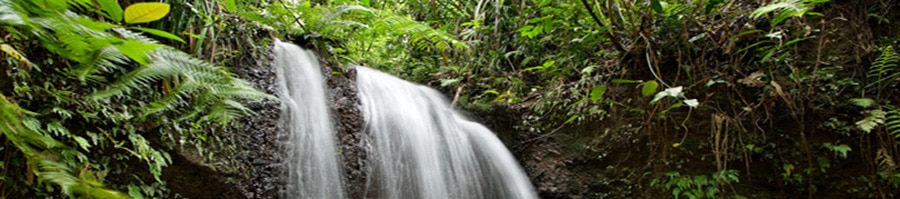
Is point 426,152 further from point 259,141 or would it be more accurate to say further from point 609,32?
point 609,32

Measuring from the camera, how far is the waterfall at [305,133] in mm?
2830

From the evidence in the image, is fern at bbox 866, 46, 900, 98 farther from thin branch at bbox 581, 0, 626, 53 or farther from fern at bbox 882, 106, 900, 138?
thin branch at bbox 581, 0, 626, 53

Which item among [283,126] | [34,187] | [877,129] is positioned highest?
[34,187]

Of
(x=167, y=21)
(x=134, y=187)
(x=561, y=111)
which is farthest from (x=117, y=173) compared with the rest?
(x=561, y=111)

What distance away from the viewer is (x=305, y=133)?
3.01m

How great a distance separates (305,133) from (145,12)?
140cm

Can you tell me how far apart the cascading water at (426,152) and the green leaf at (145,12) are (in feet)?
5.82

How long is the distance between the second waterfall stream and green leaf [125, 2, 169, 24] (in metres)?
1.25

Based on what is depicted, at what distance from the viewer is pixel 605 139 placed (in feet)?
12.0

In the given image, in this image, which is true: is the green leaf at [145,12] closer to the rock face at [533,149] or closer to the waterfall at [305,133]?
the waterfall at [305,133]

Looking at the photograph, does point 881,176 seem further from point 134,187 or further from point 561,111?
point 134,187

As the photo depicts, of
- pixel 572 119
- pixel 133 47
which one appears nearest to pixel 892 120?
pixel 572 119

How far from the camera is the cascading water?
3.45 meters

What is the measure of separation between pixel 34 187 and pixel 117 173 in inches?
12.5
